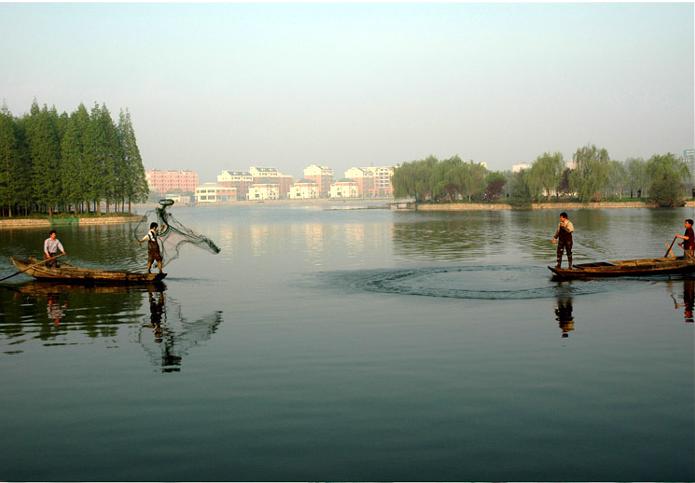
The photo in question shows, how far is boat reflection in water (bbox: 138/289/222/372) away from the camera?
41.3ft

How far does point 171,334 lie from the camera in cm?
1505

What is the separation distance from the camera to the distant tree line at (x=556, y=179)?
4429 inches

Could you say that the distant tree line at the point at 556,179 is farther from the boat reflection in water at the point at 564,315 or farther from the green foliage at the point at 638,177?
the boat reflection in water at the point at 564,315

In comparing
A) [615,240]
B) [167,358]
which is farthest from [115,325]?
[615,240]

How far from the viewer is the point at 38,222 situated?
Answer: 8194cm

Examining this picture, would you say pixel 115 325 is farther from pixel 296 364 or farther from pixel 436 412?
pixel 436 412

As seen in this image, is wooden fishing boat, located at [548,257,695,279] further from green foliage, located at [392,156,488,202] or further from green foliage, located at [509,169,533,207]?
green foliage, located at [392,156,488,202]

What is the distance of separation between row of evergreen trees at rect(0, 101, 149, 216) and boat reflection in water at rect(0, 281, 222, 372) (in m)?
67.7

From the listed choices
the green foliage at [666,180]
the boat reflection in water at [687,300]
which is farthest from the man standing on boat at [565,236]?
the green foliage at [666,180]

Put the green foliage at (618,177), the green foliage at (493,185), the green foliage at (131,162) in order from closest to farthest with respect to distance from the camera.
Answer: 1. the green foliage at (131,162)
2. the green foliage at (618,177)
3. the green foliage at (493,185)

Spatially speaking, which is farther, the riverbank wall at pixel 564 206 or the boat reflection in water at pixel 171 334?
the riverbank wall at pixel 564 206

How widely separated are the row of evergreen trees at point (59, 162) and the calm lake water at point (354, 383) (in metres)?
69.6

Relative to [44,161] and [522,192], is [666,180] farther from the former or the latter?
[44,161]

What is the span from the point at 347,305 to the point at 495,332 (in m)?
5.57
